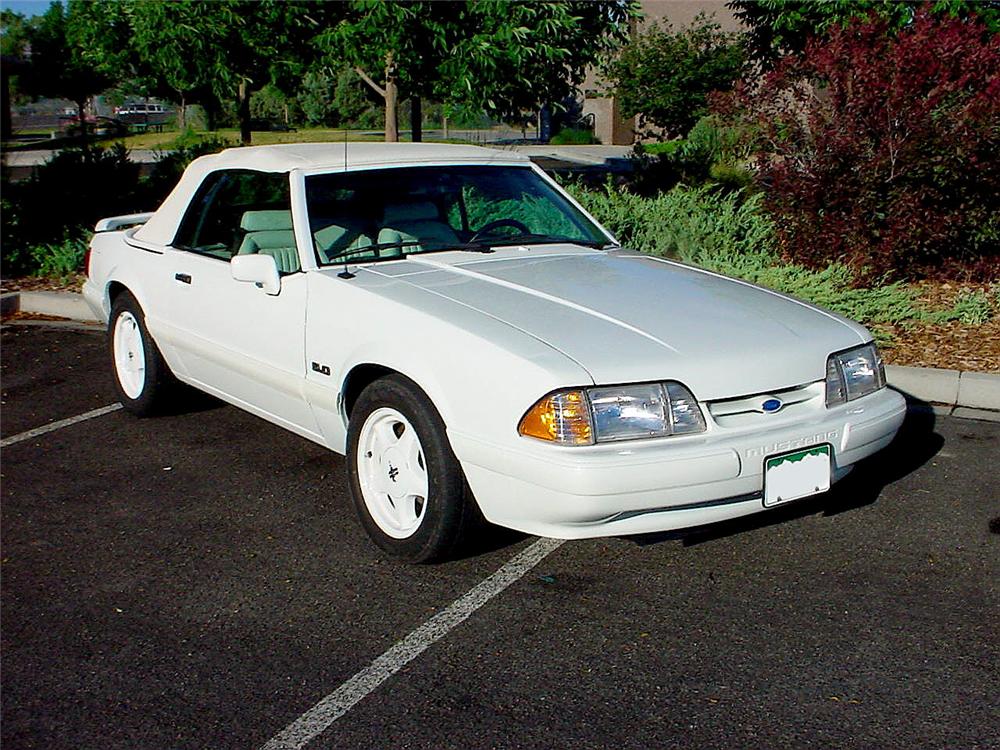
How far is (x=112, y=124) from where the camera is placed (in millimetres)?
14266

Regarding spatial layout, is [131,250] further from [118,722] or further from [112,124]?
[112,124]

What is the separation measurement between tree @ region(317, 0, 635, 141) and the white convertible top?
13.8 feet

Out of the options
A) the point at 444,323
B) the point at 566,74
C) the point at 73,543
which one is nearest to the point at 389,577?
the point at 444,323

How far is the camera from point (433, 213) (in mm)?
5102

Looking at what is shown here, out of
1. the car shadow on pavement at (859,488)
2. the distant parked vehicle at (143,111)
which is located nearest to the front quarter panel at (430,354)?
the car shadow on pavement at (859,488)

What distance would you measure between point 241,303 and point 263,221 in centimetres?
50

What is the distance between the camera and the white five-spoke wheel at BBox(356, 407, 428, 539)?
406cm

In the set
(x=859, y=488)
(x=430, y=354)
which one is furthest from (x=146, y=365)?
(x=859, y=488)

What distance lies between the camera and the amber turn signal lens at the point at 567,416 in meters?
3.56

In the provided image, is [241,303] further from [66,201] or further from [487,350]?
[66,201]

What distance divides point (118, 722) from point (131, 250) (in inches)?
136

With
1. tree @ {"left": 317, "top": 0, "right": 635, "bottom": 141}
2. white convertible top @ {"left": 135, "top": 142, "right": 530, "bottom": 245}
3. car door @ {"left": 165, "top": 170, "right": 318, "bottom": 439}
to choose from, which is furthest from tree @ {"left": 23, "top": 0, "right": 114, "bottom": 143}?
car door @ {"left": 165, "top": 170, "right": 318, "bottom": 439}

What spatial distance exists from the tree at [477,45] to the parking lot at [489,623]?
217 inches

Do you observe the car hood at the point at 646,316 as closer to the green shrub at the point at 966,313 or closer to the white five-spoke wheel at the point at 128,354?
the white five-spoke wheel at the point at 128,354
